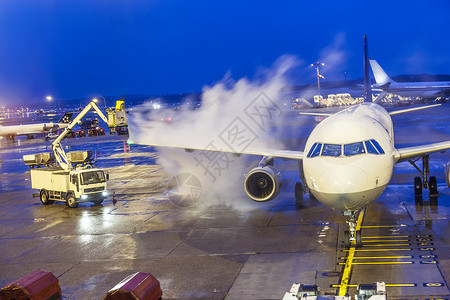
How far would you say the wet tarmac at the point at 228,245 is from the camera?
13.9 metres

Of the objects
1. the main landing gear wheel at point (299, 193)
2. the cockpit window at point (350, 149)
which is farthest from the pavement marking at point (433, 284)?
the main landing gear wheel at point (299, 193)

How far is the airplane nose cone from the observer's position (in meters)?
15.2

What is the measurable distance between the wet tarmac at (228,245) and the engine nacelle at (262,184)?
3.57ft

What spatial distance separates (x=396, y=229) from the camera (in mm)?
18359

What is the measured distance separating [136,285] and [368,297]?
180 inches

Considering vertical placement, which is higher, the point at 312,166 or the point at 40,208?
the point at 312,166

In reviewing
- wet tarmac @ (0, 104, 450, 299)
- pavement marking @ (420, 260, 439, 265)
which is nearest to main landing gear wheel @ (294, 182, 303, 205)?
wet tarmac @ (0, 104, 450, 299)

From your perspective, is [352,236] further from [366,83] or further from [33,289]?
[366,83]

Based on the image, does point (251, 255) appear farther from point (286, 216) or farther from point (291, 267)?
point (286, 216)

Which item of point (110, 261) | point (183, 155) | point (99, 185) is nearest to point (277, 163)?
point (183, 155)

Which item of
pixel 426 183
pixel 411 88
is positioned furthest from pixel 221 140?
pixel 411 88

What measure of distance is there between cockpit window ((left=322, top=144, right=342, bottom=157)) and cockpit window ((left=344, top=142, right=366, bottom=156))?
Result: 0.69 feet

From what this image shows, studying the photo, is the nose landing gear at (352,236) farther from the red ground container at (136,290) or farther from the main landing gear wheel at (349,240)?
the red ground container at (136,290)

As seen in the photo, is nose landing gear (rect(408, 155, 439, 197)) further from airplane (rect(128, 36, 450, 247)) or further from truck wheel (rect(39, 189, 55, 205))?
truck wheel (rect(39, 189, 55, 205))
